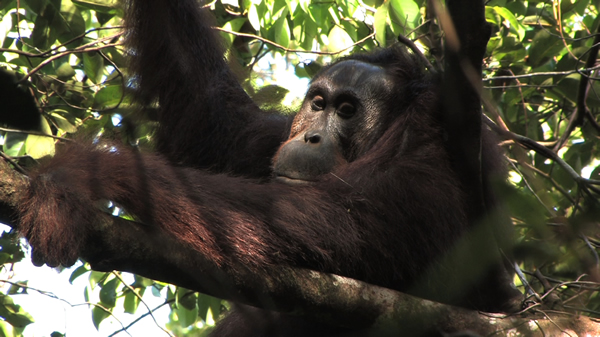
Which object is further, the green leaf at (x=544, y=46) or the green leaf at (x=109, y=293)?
the green leaf at (x=109, y=293)

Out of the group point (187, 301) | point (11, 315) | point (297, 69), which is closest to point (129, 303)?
point (187, 301)

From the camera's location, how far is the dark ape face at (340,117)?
10.2 ft

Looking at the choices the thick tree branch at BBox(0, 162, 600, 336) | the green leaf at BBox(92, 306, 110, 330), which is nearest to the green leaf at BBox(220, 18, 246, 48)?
the green leaf at BBox(92, 306, 110, 330)

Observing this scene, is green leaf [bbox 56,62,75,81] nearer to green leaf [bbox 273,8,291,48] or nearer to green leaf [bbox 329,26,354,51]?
green leaf [bbox 273,8,291,48]

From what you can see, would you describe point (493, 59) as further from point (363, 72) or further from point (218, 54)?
point (218, 54)

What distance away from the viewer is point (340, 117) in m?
3.43

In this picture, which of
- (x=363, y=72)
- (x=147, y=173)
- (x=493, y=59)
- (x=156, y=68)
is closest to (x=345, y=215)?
A: (x=147, y=173)

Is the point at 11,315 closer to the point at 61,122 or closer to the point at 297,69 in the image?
the point at 61,122

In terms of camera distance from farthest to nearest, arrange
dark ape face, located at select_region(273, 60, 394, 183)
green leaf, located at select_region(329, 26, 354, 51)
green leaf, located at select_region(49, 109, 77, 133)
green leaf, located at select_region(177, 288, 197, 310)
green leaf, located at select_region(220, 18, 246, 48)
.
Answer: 1. green leaf, located at select_region(177, 288, 197, 310)
2. green leaf, located at select_region(220, 18, 246, 48)
3. green leaf, located at select_region(329, 26, 354, 51)
4. green leaf, located at select_region(49, 109, 77, 133)
5. dark ape face, located at select_region(273, 60, 394, 183)

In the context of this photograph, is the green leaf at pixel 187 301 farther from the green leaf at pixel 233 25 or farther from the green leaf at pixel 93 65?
the green leaf at pixel 233 25

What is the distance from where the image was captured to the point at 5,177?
1819mm

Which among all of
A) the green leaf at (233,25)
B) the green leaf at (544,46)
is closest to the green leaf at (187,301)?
the green leaf at (233,25)

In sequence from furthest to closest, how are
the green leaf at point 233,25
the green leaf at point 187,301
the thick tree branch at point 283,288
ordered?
the green leaf at point 187,301
the green leaf at point 233,25
the thick tree branch at point 283,288

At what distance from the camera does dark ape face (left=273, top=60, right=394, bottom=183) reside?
3117mm
